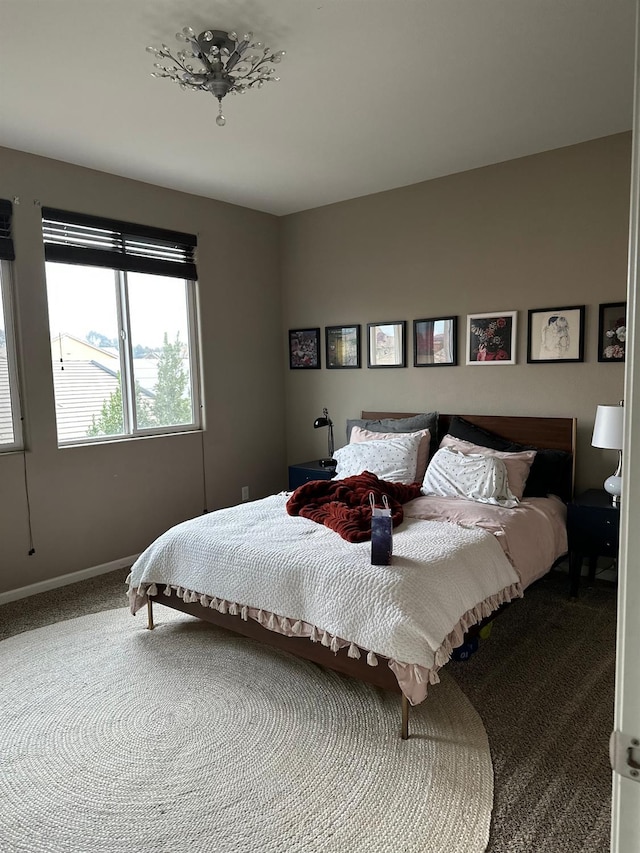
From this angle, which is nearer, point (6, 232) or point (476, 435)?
point (6, 232)

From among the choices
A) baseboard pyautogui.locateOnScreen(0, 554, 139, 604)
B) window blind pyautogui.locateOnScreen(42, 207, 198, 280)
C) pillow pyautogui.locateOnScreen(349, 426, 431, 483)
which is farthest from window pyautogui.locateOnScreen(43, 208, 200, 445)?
pillow pyautogui.locateOnScreen(349, 426, 431, 483)

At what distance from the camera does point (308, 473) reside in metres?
4.51

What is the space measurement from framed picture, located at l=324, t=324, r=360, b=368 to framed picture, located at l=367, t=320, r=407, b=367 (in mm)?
119

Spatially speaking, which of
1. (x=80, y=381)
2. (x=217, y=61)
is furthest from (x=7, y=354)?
(x=217, y=61)

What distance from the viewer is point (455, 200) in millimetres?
4094

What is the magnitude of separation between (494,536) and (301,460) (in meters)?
2.71

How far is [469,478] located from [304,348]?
2.21 metres

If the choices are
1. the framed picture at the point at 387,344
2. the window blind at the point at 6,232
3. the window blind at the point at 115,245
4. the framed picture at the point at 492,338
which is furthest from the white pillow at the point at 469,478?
the window blind at the point at 6,232

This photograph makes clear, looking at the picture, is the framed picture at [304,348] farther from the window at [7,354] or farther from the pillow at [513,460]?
the window at [7,354]

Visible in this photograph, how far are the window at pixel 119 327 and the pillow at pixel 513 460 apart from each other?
7.04 feet

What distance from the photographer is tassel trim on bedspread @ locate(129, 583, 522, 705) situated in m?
2.13

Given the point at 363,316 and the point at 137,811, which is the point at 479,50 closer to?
the point at 363,316

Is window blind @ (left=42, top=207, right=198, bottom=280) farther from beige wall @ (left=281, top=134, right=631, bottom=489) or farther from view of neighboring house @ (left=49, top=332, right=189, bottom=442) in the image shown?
beige wall @ (left=281, top=134, right=631, bottom=489)

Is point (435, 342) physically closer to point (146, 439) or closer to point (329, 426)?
point (329, 426)
